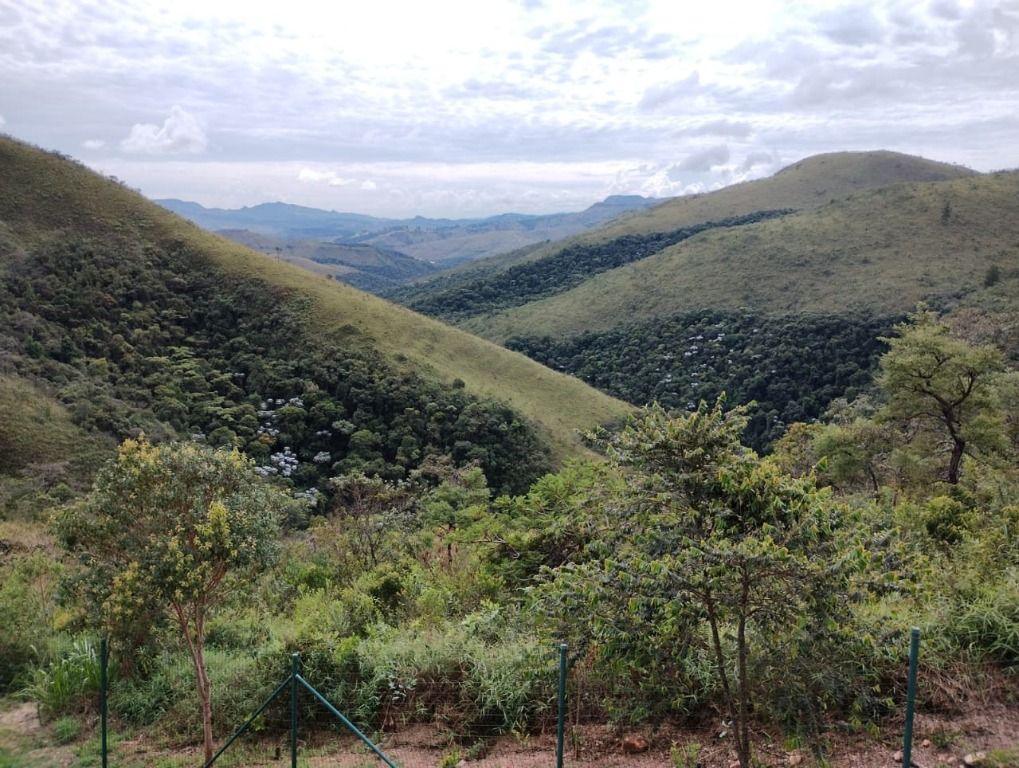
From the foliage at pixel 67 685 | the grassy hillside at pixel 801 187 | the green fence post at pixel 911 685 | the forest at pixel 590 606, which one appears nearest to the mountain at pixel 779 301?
the grassy hillside at pixel 801 187

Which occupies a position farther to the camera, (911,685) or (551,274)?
(551,274)

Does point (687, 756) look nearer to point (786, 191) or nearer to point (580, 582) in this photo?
point (580, 582)

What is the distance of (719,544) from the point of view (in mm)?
4410

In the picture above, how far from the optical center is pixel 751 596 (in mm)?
4645

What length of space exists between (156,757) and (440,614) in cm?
413

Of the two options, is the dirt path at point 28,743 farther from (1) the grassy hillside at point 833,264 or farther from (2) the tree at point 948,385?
(1) the grassy hillside at point 833,264

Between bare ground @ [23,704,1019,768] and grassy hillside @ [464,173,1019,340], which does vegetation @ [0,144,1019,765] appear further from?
grassy hillside @ [464,173,1019,340]

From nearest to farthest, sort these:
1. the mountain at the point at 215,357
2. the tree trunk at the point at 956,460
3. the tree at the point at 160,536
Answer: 1. the tree at the point at 160,536
2. the tree trunk at the point at 956,460
3. the mountain at the point at 215,357

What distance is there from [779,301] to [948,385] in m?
69.6

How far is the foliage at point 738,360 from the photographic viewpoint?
64.7m

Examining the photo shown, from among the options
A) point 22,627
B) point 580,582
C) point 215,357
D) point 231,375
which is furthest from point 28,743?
point 215,357

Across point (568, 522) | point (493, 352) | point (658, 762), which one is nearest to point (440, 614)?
point (568, 522)

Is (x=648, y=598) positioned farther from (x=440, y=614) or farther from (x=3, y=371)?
(x=3, y=371)

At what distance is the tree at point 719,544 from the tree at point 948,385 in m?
17.1
